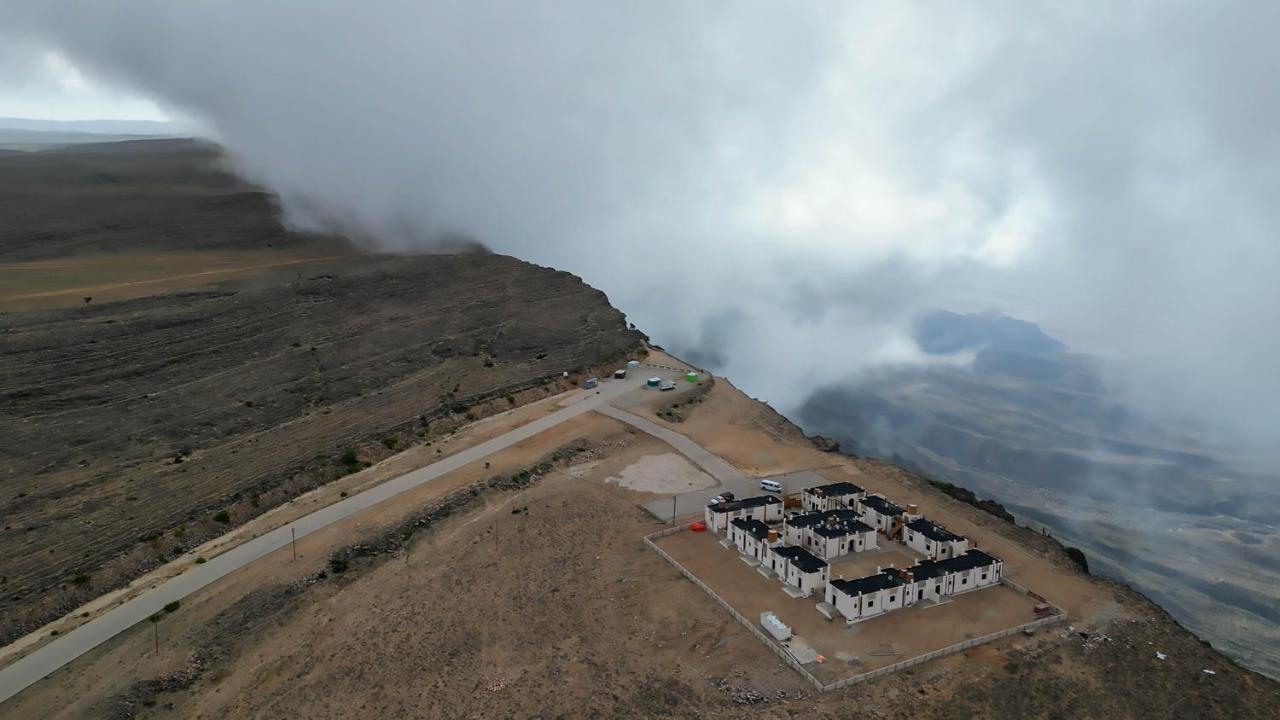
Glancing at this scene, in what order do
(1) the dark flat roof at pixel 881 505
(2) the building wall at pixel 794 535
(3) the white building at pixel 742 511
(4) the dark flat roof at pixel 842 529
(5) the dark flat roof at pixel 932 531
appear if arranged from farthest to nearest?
(1) the dark flat roof at pixel 881 505, (3) the white building at pixel 742 511, (2) the building wall at pixel 794 535, (5) the dark flat roof at pixel 932 531, (4) the dark flat roof at pixel 842 529

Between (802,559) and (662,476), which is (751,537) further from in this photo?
(662,476)

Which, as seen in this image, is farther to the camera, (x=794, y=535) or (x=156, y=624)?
(x=794, y=535)

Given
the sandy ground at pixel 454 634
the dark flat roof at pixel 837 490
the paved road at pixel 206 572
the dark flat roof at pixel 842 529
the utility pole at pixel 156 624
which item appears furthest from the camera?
the dark flat roof at pixel 837 490

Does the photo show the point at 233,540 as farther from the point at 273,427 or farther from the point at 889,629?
the point at 889,629

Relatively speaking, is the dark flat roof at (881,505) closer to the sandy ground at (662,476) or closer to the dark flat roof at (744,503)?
the dark flat roof at (744,503)

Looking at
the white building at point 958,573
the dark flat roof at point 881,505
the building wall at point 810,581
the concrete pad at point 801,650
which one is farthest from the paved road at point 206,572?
the white building at point 958,573

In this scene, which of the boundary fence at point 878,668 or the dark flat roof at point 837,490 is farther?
the dark flat roof at point 837,490

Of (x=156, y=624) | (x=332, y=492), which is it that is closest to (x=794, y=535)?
(x=332, y=492)
